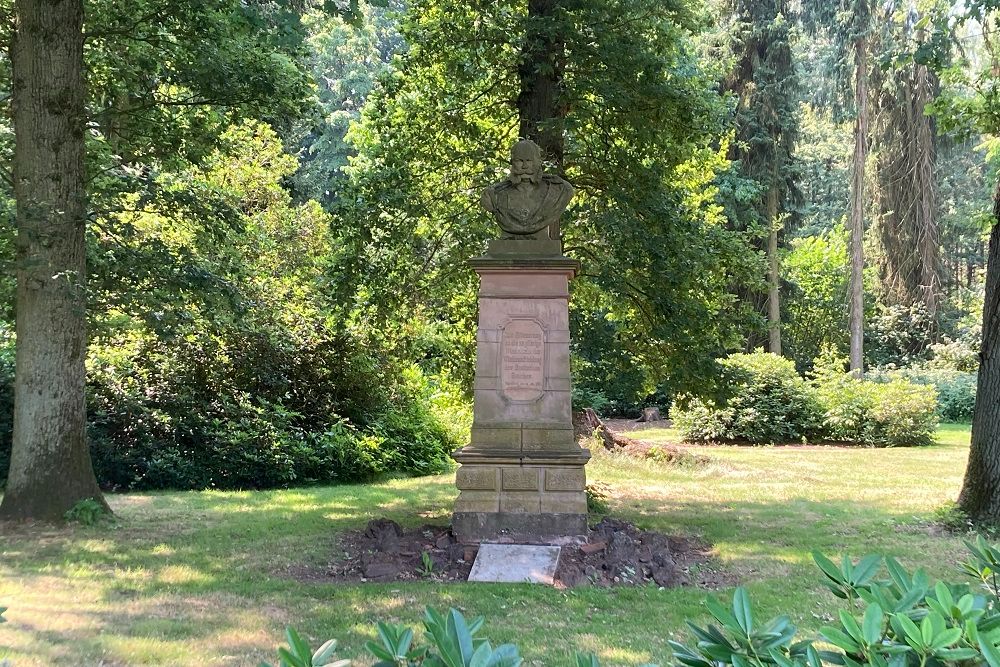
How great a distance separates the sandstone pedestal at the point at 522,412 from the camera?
824 centimetres

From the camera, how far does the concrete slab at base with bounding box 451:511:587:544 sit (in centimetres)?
817

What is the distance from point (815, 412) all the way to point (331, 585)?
16.9 meters

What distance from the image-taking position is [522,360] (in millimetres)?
8578

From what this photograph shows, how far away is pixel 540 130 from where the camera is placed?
10195 mm

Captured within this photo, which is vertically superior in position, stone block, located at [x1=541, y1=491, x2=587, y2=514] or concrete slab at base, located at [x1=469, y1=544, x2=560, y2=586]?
stone block, located at [x1=541, y1=491, x2=587, y2=514]

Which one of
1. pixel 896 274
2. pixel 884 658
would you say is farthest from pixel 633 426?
pixel 884 658

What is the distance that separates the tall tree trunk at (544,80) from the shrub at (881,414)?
1292cm

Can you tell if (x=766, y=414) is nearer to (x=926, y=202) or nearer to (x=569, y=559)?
(x=926, y=202)

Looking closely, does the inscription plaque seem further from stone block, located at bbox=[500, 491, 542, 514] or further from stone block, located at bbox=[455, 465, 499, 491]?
stone block, located at bbox=[500, 491, 542, 514]

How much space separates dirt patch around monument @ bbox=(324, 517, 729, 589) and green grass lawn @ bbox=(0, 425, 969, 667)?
0.27 m

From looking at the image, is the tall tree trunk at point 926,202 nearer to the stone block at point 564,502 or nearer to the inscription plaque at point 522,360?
the inscription plaque at point 522,360

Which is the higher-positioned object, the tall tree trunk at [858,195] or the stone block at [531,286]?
the tall tree trunk at [858,195]

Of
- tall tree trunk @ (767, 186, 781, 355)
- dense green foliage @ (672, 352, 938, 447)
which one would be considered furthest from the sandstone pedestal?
tall tree trunk @ (767, 186, 781, 355)

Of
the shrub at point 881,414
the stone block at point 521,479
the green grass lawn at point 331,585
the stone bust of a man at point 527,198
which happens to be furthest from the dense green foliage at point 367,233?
the shrub at point 881,414
